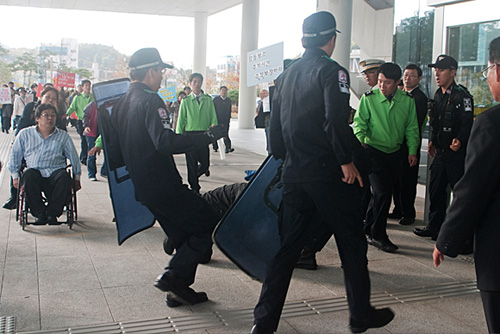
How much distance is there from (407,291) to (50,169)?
13.8 feet

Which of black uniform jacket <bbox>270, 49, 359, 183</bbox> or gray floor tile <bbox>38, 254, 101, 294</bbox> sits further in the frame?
gray floor tile <bbox>38, 254, 101, 294</bbox>

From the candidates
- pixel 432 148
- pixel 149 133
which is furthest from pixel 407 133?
pixel 149 133

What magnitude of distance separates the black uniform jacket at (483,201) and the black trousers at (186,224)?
77.4 inches

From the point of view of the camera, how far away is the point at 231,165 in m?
13.3

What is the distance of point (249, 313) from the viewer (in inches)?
155

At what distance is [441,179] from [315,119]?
336cm

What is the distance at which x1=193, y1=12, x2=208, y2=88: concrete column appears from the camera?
32.5m

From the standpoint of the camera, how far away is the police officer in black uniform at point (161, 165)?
3.75 m

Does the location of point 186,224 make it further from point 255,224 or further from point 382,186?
point 382,186

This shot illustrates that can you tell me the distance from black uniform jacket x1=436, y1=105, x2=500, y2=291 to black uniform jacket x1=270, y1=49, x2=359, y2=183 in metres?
0.92

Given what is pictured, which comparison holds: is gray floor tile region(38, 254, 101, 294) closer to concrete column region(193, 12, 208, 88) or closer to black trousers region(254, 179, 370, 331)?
black trousers region(254, 179, 370, 331)

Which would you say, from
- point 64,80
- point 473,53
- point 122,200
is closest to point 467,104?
point 473,53

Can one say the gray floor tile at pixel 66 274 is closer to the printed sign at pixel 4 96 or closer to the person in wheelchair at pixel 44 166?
the person in wheelchair at pixel 44 166

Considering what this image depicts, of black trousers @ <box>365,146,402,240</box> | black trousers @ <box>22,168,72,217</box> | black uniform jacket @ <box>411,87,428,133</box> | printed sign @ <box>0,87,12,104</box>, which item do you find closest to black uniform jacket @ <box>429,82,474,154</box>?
black trousers @ <box>365,146,402,240</box>
